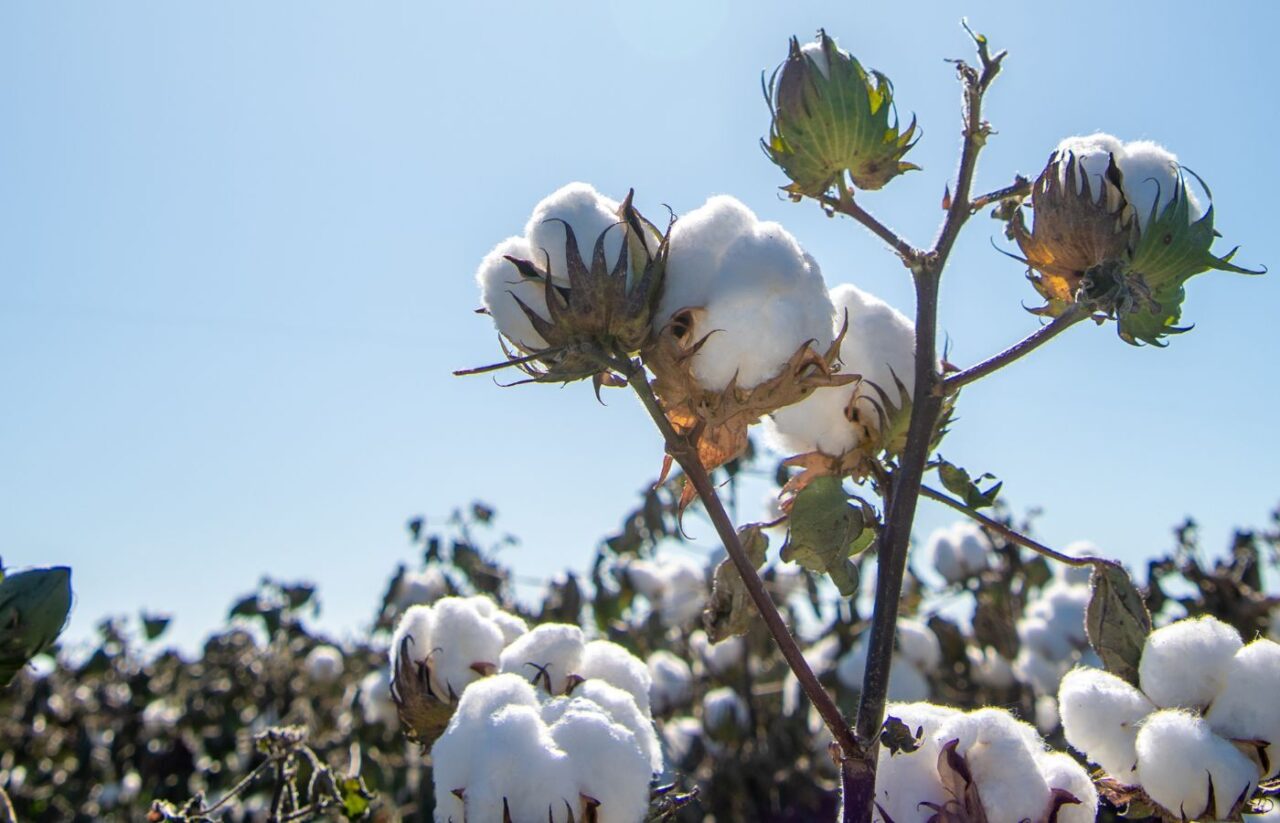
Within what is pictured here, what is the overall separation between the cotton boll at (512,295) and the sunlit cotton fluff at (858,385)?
1.03ft

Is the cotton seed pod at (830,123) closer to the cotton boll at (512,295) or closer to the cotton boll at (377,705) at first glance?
the cotton boll at (512,295)

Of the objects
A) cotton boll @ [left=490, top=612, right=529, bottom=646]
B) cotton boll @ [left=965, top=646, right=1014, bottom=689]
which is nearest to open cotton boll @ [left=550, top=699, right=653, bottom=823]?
cotton boll @ [left=490, top=612, right=529, bottom=646]

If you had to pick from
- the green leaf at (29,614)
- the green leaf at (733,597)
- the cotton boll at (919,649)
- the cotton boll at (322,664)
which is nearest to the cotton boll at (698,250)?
→ the green leaf at (733,597)

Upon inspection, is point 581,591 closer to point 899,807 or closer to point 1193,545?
point 1193,545

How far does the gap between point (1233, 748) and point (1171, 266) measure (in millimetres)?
544

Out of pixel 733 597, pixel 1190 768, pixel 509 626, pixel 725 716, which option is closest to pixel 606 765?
pixel 733 597

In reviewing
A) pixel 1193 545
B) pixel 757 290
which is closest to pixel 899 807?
pixel 757 290

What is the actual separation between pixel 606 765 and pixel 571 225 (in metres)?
0.61

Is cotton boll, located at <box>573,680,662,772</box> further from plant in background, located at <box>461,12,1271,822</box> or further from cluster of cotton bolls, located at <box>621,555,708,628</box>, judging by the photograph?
cluster of cotton bolls, located at <box>621,555,708,628</box>

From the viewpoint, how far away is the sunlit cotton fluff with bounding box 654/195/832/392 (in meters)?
1.03

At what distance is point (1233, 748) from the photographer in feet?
3.59

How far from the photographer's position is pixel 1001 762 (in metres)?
1.04

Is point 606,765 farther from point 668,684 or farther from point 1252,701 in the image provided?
point 668,684

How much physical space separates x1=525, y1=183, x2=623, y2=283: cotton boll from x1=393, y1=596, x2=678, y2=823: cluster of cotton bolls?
→ 0.51 meters
